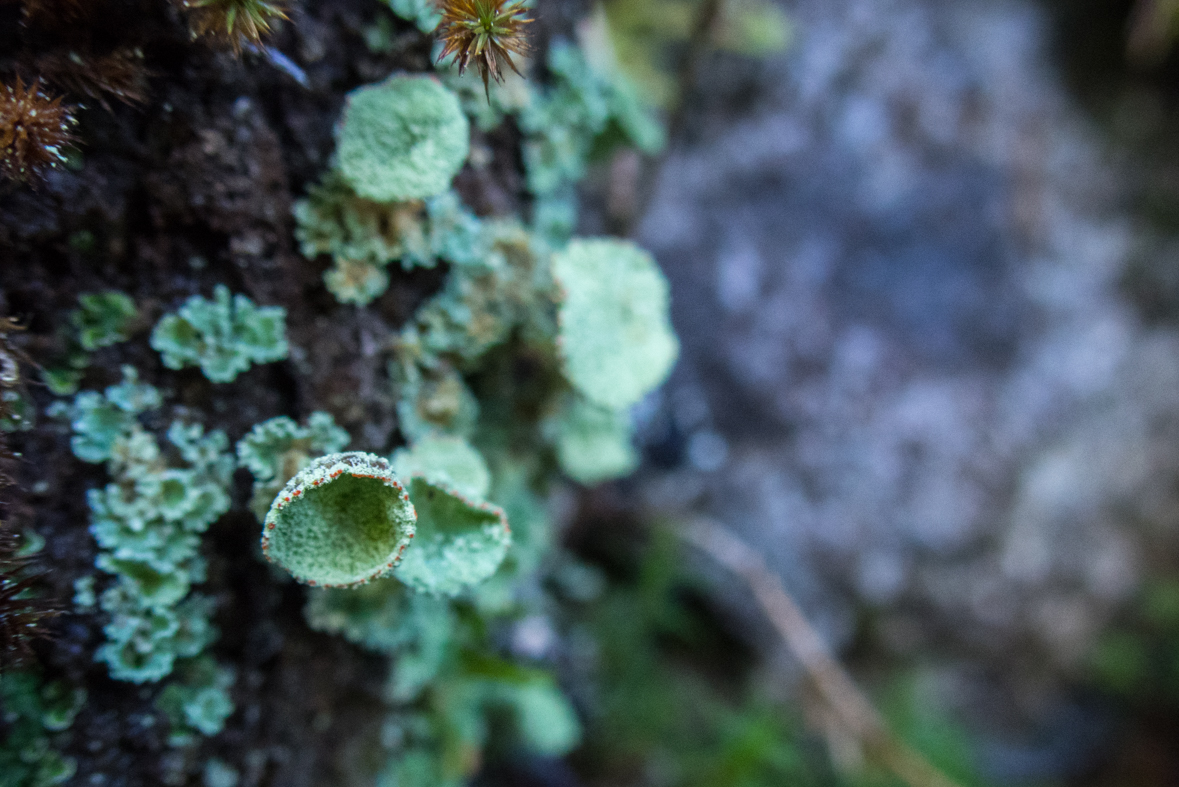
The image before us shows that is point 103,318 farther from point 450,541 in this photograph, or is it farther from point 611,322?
point 611,322

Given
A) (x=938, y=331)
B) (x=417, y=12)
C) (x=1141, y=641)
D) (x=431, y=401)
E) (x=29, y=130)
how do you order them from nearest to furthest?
(x=29, y=130), (x=417, y=12), (x=431, y=401), (x=938, y=331), (x=1141, y=641)

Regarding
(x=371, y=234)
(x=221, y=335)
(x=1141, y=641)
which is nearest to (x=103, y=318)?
(x=221, y=335)

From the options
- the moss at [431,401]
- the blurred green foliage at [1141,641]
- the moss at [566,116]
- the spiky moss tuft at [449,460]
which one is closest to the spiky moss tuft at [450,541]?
the spiky moss tuft at [449,460]

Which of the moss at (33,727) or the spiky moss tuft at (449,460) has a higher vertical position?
the spiky moss tuft at (449,460)

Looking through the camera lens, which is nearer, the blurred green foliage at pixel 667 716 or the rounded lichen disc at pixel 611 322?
the rounded lichen disc at pixel 611 322

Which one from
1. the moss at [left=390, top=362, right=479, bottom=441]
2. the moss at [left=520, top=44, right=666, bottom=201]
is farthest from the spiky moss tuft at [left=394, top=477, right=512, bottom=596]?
the moss at [left=520, top=44, right=666, bottom=201]

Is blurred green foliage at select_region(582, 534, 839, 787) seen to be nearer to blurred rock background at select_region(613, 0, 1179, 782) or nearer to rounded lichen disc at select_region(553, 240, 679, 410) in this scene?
blurred rock background at select_region(613, 0, 1179, 782)

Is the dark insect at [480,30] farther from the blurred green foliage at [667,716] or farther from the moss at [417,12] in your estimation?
the blurred green foliage at [667,716]

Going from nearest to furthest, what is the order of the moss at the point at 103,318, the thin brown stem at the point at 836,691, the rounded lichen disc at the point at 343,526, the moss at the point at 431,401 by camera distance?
the rounded lichen disc at the point at 343,526
the moss at the point at 103,318
the moss at the point at 431,401
the thin brown stem at the point at 836,691

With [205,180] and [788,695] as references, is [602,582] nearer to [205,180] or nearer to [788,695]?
[788,695]
